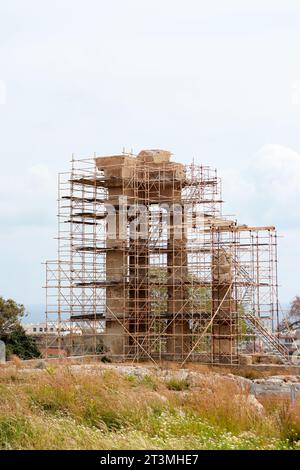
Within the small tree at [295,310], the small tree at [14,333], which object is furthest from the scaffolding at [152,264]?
the small tree at [295,310]

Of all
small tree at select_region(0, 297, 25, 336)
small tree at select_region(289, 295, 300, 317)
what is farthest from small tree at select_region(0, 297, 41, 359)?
small tree at select_region(289, 295, 300, 317)

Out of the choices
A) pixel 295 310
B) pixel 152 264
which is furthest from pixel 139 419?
pixel 295 310

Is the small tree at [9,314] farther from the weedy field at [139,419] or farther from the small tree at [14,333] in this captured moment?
the weedy field at [139,419]

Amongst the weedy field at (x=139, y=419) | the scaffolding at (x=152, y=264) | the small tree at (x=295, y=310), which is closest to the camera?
the weedy field at (x=139, y=419)

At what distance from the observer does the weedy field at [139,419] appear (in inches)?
556

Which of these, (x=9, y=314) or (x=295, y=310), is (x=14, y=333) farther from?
(x=295, y=310)

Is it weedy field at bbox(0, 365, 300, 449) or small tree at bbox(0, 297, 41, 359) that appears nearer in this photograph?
weedy field at bbox(0, 365, 300, 449)

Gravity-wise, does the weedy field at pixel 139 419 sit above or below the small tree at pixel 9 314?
below

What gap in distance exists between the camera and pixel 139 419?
52.1 feet

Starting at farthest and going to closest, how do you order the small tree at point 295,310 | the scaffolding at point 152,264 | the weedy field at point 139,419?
the small tree at point 295,310
the scaffolding at point 152,264
the weedy field at point 139,419

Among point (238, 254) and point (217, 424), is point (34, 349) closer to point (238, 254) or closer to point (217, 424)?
point (238, 254)

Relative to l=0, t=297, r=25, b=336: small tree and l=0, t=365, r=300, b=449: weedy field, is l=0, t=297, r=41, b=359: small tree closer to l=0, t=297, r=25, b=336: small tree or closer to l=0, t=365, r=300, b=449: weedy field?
l=0, t=297, r=25, b=336: small tree

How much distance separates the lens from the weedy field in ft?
46.3

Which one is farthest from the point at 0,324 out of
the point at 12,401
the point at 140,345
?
the point at 12,401
